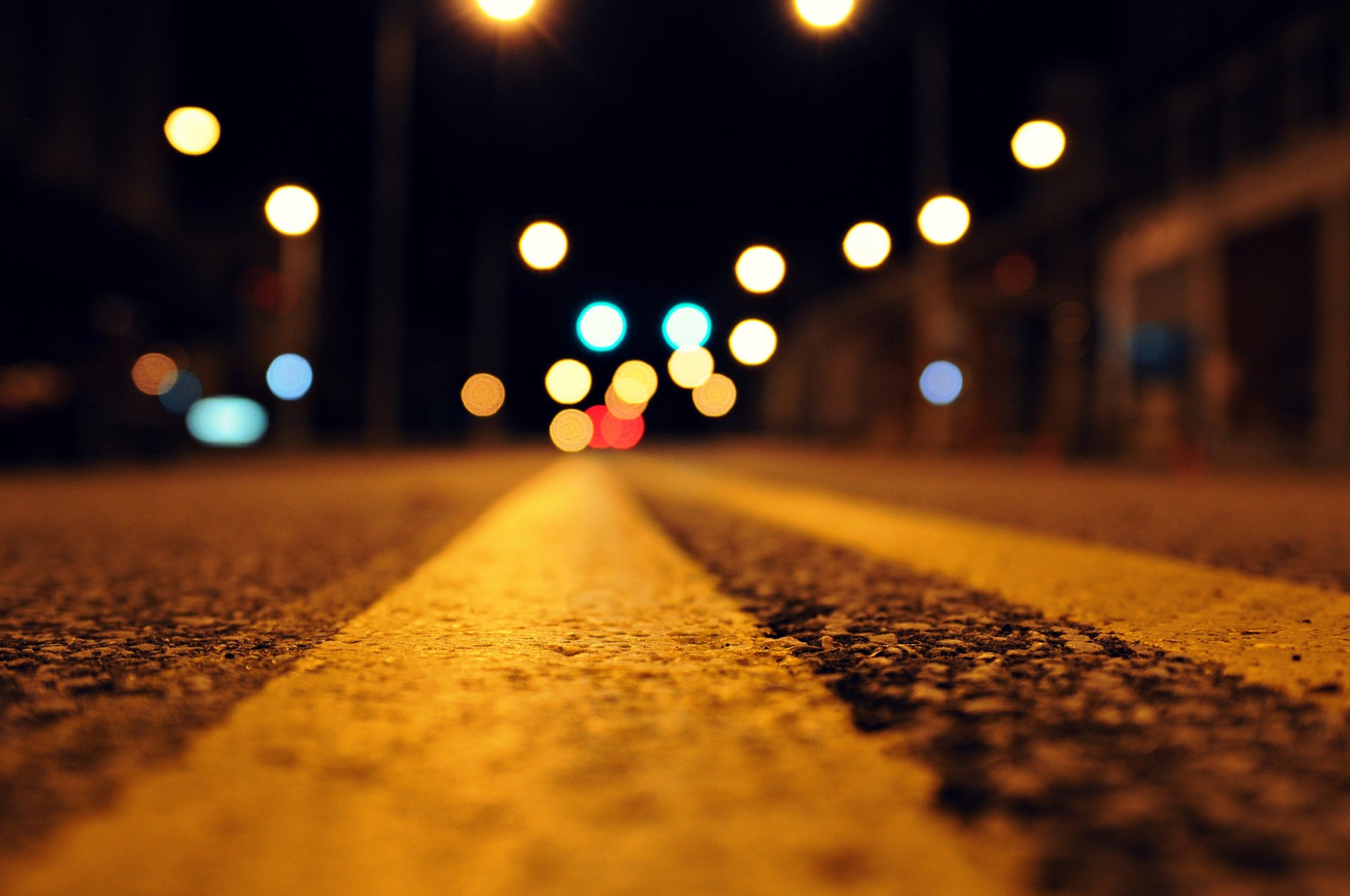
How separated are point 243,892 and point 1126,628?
2.25m

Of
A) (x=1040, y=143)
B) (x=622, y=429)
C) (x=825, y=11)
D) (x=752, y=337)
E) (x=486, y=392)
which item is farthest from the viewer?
(x=622, y=429)

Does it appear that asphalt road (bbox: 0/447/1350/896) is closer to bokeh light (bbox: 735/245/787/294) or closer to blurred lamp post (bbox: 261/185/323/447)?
bokeh light (bbox: 735/245/787/294)

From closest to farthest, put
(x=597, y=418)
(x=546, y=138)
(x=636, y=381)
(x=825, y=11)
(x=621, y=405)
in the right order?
1. (x=825, y=11)
2. (x=546, y=138)
3. (x=636, y=381)
4. (x=621, y=405)
5. (x=597, y=418)

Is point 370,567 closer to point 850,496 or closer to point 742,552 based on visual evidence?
point 742,552

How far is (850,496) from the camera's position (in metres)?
9.06

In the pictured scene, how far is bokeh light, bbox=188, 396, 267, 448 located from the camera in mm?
25188

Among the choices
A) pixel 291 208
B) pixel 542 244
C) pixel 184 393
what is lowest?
pixel 184 393

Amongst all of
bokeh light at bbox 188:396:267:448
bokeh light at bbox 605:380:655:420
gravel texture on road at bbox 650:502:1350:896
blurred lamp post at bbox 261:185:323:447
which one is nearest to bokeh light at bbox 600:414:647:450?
bokeh light at bbox 605:380:655:420

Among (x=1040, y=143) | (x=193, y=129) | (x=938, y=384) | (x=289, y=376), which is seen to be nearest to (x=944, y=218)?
(x=1040, y=143)

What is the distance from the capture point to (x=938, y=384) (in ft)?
74.4

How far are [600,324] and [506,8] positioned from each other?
7980 mm

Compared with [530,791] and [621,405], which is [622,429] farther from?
[530,791]

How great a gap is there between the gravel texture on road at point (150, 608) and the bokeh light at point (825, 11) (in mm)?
4577

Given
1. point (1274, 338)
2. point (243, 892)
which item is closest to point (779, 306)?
point (1274, 338)
